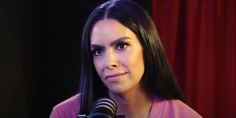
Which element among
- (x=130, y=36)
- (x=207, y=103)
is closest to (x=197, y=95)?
(x=207, y=103)

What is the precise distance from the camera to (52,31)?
204cm

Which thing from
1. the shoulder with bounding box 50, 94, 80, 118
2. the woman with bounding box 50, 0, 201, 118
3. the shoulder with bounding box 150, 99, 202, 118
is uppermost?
the woman with bounding box 50, 0, 201, 118

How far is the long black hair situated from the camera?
1.18m

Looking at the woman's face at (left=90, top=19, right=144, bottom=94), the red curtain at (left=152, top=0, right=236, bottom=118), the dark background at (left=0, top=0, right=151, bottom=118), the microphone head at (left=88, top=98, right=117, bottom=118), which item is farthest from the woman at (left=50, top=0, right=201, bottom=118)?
the dark background at (left=0, top=0, right=151, bottom=118)

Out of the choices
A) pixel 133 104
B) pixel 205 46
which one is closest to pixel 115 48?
pixel 133 104

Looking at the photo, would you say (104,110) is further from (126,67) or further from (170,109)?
(170,109)

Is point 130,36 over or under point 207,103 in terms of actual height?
over

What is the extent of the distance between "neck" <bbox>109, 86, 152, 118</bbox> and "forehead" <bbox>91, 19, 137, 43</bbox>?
0.74ft

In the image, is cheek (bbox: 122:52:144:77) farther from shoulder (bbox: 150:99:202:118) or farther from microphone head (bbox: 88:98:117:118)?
microphone head (bbox: 88:98:117:118)

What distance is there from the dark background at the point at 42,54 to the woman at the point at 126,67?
2.02 feet

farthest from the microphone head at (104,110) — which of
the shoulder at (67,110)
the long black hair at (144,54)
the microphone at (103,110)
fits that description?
the shoulder at (67,110)

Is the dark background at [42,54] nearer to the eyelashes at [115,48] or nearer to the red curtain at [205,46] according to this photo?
the red curtain at [205,46]

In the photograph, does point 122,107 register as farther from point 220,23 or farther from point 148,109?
point 220,23

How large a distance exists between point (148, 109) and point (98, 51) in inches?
11.7
